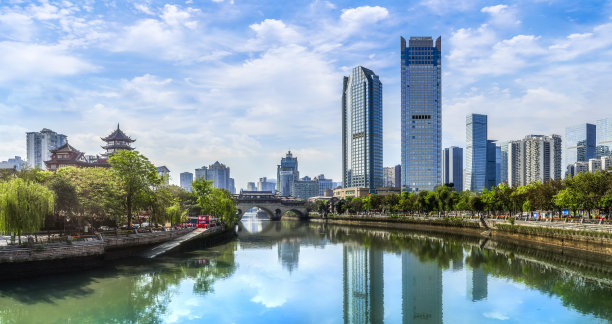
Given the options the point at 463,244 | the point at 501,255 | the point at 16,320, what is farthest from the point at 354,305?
the point at 463,244

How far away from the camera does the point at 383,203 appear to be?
106812mm

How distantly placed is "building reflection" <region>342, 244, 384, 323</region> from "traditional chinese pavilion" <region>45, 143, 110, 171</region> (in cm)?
7113

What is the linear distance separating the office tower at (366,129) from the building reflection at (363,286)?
132298 millimetres

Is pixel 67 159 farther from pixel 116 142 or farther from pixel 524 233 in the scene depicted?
pixel 524 233

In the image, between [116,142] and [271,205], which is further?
[271,205]

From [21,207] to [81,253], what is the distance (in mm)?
5929

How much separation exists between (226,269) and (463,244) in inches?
1375

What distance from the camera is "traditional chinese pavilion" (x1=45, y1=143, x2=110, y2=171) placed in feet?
305

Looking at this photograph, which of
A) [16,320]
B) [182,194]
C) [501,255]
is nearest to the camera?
[16,320]

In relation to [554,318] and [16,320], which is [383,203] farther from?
[16,320]

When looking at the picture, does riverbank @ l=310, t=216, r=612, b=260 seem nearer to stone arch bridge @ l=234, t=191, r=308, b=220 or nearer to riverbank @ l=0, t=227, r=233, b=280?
stone arch bridge @ l=234, t=191, r=308, b=220

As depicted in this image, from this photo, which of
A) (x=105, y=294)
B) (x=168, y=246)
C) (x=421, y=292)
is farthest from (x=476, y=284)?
(x=168, y=246)

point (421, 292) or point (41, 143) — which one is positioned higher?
point (41, 143)

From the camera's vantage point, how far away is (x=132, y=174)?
146ft
